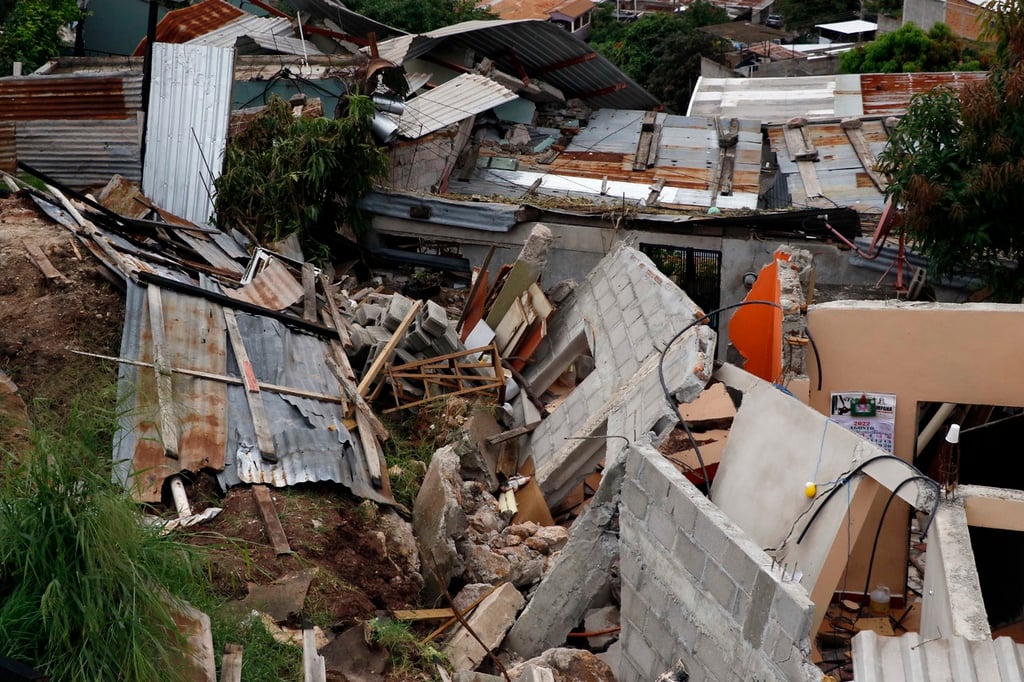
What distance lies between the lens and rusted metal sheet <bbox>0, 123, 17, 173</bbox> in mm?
13828

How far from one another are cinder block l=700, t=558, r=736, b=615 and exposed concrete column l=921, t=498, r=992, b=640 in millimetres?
1052

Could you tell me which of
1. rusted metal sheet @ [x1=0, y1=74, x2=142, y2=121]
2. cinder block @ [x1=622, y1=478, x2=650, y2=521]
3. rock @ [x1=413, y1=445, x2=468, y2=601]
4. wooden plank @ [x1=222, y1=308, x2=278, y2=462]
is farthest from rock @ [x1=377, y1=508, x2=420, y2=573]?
rusted metal sheet @ [x1=0, y1=74, x2=142, y2=121]

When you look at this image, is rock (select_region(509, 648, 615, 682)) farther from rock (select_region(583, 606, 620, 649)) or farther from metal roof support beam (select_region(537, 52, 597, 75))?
metal roof support beam (select_region(537, 52, 597, 75))

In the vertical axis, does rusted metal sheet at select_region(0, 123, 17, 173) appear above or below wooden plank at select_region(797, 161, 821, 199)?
below

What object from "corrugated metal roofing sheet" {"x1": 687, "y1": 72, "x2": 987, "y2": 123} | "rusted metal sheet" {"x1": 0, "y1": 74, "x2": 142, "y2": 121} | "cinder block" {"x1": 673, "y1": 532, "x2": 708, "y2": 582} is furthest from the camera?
"corrugated metal roofing sheet" {"x1": 687, "y1": 72, "x2": 987, "y2": 123}

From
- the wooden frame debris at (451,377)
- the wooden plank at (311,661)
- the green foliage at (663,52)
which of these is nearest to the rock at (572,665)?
the wooden plank at (311,661)

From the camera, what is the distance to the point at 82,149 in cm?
1372

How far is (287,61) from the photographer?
14586mm

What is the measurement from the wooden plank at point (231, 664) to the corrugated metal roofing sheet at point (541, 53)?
10647 mm

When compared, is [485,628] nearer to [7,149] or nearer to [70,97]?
[70,97]

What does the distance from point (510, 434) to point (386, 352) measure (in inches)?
58.5

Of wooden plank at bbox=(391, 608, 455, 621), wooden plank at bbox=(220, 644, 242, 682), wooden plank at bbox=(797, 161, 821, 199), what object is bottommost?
wooden plank at bbox=(391, 608, 455, 621)

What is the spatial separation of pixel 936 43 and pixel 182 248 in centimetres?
1877

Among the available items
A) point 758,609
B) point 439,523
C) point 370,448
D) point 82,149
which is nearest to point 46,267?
point 370,448
